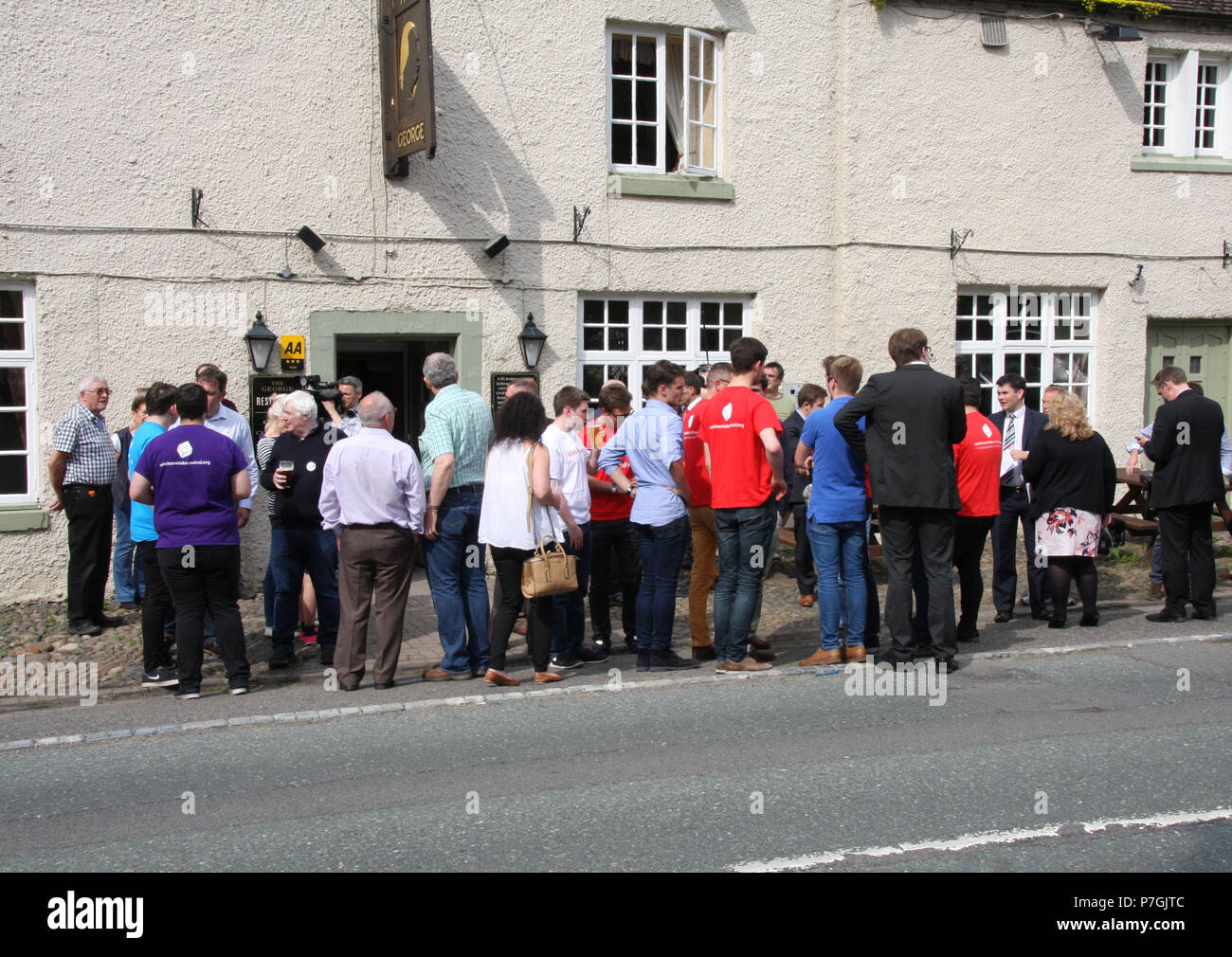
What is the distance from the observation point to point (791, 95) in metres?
12.4

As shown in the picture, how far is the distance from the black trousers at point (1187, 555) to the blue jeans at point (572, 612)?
4587mm

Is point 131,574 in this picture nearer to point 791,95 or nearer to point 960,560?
point 960,560

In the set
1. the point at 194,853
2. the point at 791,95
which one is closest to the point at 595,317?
the point at 791,95

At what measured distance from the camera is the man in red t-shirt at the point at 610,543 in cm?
812

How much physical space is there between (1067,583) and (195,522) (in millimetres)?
6315

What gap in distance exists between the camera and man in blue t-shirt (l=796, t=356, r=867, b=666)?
7520 mm

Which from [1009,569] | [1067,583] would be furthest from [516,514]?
[1067,583]

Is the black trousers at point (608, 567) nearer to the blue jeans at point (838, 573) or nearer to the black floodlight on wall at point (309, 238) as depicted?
the blue jeans at point (838, 573)

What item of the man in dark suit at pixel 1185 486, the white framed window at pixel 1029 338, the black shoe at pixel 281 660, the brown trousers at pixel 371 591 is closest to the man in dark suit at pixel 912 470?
the man in dark suit at pixel 1185 486

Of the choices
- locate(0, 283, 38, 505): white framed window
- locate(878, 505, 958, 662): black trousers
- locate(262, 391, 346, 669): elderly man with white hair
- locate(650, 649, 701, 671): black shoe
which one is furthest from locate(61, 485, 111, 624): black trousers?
locate(878, 505, 958, 662): black trousers

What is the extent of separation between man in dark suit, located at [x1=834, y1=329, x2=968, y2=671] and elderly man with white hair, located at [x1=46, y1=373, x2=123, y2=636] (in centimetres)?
563

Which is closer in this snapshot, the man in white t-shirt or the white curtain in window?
the man in white t-shirt

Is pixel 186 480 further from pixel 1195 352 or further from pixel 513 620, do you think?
pixel 1195 352

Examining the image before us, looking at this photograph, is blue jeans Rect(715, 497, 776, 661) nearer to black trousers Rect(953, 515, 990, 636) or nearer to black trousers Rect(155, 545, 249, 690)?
black trousers Rect(953, 515, 990, 636)
